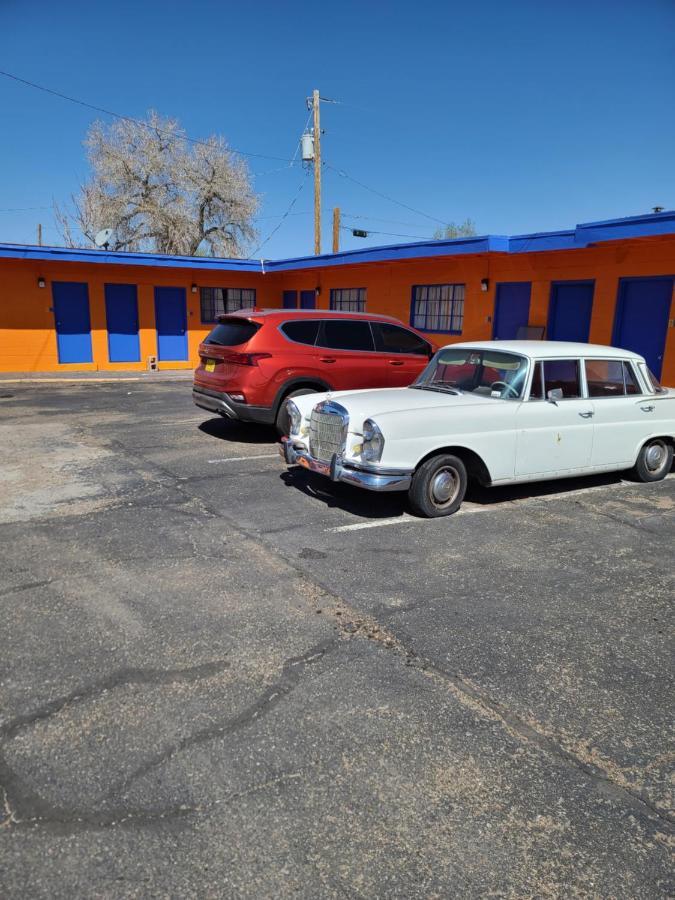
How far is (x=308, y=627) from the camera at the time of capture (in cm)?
396

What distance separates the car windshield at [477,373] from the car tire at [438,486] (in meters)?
0.94

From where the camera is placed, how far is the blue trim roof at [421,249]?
32.1ft

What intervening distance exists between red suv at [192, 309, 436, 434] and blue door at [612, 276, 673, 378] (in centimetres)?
443

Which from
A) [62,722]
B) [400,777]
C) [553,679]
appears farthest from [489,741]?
[62,722]

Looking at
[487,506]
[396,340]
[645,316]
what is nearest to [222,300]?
[396,340]

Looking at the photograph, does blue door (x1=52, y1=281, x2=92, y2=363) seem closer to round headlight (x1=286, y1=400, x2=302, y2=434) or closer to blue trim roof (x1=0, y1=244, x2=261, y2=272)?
blue trim roof (x1=0, y1=244, x2=261, y2=272)

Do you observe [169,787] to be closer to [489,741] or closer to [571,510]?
[489,741]

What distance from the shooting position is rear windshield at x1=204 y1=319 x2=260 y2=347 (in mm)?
8938

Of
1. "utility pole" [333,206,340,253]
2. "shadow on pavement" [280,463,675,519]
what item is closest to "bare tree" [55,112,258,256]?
"utility pole" [333,206,340,253]

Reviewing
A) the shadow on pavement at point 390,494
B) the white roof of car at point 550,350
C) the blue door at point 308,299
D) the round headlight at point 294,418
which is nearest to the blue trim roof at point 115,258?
the blue door at point 308,299

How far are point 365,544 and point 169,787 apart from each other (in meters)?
3.03

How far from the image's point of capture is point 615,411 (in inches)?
274

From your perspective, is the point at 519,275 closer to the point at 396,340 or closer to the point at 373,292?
the point at 396,340

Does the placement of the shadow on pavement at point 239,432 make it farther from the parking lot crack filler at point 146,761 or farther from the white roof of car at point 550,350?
the parking lot crack filler at point 146,761
